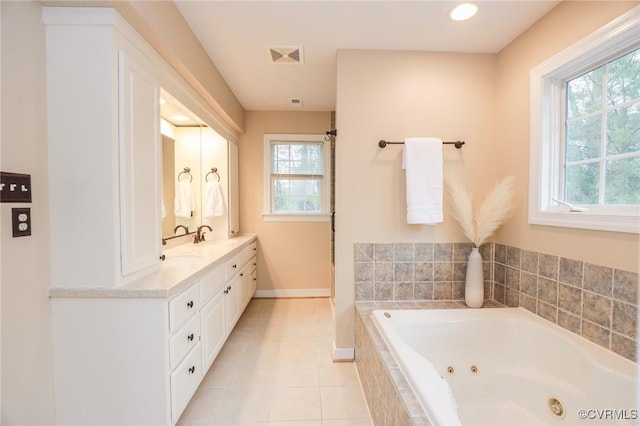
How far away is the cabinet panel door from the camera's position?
1.77 metres

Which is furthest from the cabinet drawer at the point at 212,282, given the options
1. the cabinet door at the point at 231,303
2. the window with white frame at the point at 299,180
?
the window with white frame at the point at 299,180

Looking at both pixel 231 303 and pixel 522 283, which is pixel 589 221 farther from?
pixel 231 303

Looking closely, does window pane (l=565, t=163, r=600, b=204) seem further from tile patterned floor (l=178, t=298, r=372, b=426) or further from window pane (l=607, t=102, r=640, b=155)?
tile patterned floor (l=178, t=298, r=372, b=426)

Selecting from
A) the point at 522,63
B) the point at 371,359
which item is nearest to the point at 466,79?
the point at 522,63

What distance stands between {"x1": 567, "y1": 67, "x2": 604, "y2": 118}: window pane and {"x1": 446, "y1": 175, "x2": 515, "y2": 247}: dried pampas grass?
505 mm

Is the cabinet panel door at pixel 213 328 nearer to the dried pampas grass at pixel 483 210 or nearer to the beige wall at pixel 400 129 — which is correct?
the beige wall at pixel 400 129

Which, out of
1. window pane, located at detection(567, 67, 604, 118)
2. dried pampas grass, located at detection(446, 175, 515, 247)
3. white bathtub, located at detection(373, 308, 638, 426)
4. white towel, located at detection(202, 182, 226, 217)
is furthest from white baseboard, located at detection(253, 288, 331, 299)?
window pane, located at detection(567, 67, 604, 118)

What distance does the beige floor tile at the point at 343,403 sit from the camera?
1601 mm

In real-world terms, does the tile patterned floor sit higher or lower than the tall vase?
lower

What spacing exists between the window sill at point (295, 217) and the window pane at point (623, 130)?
2.58 m

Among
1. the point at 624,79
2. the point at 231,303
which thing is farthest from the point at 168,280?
the point at 624,79

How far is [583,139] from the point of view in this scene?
5.11 feet

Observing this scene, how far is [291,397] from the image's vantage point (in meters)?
1.74

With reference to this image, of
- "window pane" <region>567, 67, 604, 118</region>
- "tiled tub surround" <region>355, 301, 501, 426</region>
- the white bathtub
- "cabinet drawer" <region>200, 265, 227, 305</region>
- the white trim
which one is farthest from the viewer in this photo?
the white trim
